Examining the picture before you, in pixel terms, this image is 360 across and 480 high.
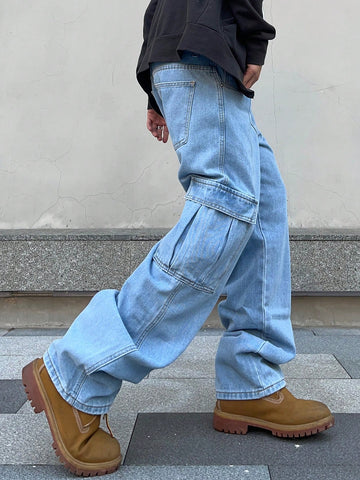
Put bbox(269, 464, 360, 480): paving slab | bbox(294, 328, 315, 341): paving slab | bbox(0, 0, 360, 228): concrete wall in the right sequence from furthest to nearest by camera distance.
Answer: bbox(0, 0, 360, 228): concrete wall
bbox(294, 328, 315, 341): paving slab
bbox(269, 464, 360, 480): paving slab

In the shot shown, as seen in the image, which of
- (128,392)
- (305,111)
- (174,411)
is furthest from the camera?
(305,111)

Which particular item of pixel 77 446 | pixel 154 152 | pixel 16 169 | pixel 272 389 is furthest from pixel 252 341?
pixel 16 169

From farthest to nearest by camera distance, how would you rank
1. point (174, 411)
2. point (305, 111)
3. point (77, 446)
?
1. point (305, 111)
2. point (174, 411)
3. point (77, 446)

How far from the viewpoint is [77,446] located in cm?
139

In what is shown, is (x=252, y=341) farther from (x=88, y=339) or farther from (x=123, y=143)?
(x=123, y=143)

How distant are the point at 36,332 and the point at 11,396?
1.02m

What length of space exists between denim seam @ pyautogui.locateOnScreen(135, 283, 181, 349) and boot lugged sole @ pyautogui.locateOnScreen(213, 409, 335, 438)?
376 millimetres

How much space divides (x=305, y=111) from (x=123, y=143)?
99cm

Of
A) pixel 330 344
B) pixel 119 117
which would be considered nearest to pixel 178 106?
pixel 330 344

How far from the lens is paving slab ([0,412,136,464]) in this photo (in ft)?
4.87

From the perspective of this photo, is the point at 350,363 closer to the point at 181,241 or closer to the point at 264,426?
the point at 264,426

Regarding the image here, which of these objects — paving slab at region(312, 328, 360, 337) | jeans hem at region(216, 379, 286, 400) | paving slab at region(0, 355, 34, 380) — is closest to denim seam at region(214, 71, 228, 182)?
jeans hem at region(216, 379, 286, 400)

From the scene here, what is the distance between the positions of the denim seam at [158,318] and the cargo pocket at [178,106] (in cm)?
35

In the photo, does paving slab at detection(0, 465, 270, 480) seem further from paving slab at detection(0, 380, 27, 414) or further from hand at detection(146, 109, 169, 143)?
hand at detection(146, 109, 169, 143)
